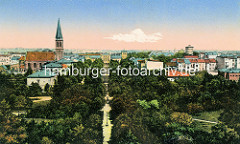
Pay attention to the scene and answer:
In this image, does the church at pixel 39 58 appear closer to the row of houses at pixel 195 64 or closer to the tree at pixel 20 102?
the tree at pixel 20 102

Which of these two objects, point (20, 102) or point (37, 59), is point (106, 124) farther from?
point (37, 59)

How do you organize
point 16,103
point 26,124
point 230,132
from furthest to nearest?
1. point 16,103
2. point 26,124
3. point 230,132

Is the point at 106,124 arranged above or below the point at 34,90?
below

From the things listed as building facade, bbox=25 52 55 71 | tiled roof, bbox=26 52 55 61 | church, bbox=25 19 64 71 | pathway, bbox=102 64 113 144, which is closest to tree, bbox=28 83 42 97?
church, bbox=25 19 64 71

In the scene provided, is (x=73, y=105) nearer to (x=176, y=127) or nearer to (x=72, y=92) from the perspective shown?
(x=72, y=92)

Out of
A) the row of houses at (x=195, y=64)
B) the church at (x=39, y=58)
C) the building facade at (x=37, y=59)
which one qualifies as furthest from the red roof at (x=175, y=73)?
the building facade at (x=37, y=59)

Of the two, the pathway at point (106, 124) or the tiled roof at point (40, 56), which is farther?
the tiled roof at point (40, 56)

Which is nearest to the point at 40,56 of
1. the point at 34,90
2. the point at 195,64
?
the point at 34,90

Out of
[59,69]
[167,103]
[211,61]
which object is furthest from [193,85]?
[59,69]
